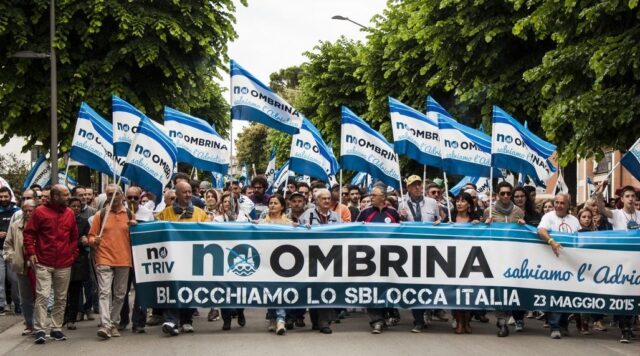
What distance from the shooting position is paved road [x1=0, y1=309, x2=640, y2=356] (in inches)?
442

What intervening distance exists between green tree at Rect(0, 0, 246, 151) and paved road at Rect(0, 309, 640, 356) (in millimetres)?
11295

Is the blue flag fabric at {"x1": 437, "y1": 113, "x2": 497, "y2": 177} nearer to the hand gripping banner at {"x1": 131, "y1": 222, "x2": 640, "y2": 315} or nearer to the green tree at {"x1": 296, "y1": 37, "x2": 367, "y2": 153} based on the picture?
the hand gripping banner at {"x1": 131, "y1": 222, "x2": 640, "y2": 315}

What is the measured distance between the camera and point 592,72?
680 inches

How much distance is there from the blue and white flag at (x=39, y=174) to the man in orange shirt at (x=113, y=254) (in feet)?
26.8

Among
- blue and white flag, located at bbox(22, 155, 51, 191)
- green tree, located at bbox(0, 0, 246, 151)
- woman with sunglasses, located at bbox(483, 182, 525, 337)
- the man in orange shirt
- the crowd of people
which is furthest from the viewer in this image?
green tree, located at bbox(0, 0, 246, 151)

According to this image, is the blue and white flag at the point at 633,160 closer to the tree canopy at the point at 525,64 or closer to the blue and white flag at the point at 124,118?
the tree canopy at the point at 525,64

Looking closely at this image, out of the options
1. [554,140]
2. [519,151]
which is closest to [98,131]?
[519,151]

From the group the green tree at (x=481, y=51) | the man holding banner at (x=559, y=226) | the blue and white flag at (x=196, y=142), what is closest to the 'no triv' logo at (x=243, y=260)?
the man holding banner at (x=559, y=226)

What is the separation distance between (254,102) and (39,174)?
7191 millimetres

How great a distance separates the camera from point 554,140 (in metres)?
18.5

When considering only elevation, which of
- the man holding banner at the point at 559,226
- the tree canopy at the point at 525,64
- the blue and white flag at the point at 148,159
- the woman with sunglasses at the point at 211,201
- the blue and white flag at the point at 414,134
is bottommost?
the man holding banner at the point at 559,226

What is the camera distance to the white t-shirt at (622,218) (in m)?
13.8

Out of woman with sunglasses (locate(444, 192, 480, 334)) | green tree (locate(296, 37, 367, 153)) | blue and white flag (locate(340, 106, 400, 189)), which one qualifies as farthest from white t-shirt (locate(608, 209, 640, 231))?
green tree (locate(296, 37, 367, 153))

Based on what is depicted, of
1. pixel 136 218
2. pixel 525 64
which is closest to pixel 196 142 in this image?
pixel 136 218
